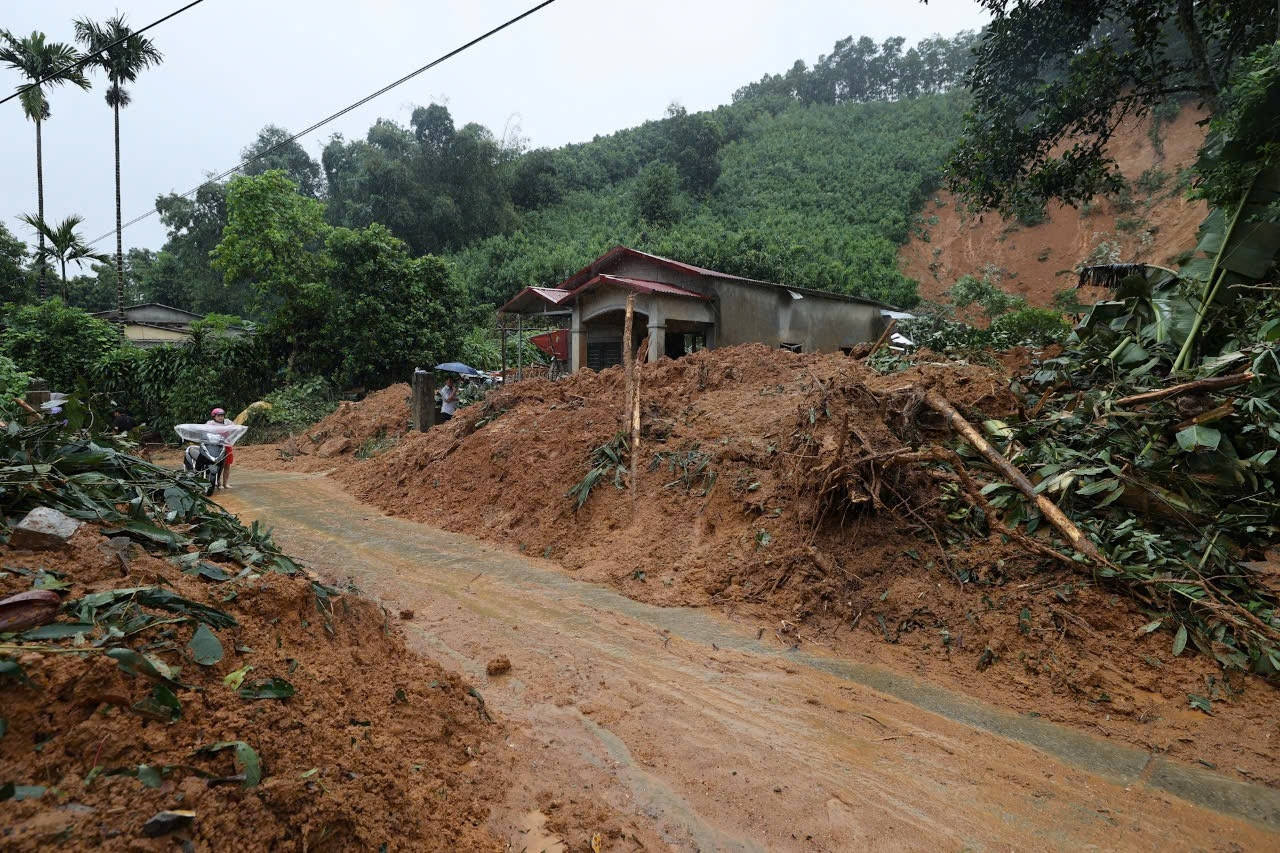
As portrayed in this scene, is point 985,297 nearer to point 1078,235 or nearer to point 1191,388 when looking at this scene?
point 1078,235

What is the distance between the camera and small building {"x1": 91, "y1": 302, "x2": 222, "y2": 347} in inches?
959

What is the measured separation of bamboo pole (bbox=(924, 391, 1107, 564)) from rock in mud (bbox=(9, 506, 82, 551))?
21.0 feet

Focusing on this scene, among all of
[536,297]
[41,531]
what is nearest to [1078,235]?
[536,297]

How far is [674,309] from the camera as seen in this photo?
15.3 meters

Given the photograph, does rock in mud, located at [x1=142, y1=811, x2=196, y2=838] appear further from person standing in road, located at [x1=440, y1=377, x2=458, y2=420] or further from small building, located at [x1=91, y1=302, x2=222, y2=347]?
small building, located at [x1=91, y1=302, x2=222, y2=347]

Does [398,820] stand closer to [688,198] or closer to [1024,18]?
[1024,18]

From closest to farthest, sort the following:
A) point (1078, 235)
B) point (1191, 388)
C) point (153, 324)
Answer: point (1191, 388), point (153, 324), point (1078, 235)

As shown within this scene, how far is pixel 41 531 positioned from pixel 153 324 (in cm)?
3013

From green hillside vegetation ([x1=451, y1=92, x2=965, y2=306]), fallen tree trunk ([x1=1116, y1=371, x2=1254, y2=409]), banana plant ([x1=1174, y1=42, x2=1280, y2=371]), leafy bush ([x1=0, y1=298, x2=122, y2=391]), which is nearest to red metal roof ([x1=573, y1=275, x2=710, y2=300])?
banana plant ([x1=1174, y1=42, x2=1280, y2=371])

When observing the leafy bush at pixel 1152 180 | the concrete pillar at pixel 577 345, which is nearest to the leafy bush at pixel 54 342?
the concrete pillar at pixel 577 345

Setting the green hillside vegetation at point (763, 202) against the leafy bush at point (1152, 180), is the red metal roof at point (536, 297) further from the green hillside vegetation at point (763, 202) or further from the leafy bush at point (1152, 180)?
the leafy bush at point (1152, 180)

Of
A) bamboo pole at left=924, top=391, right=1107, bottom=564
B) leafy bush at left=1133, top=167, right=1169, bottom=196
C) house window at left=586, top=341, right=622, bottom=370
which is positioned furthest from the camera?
leafy bush at left=1133, top=167, right=1169, bottom=196

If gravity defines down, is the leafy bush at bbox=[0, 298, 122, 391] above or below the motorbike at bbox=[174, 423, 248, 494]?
above

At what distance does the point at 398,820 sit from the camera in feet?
8.05
